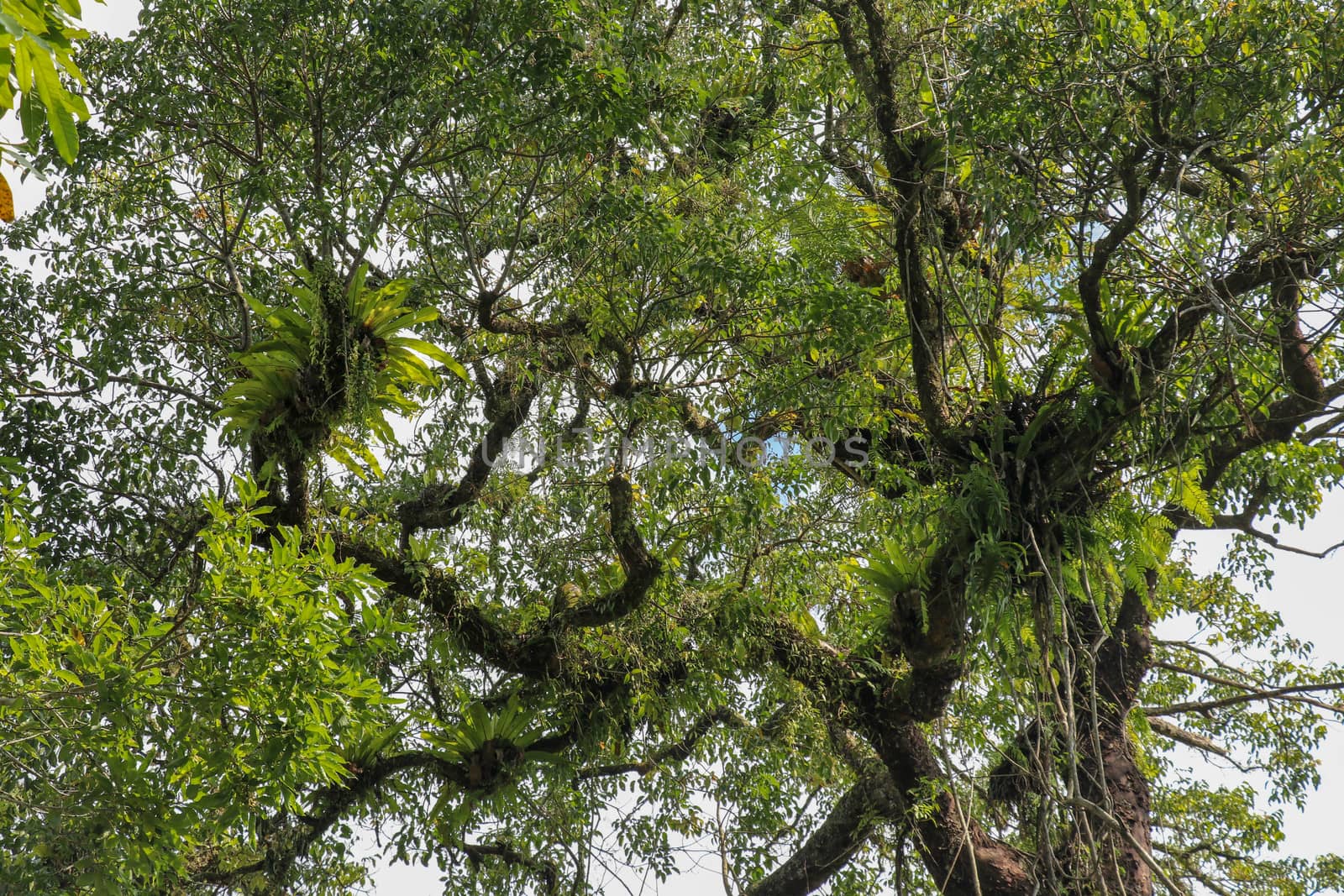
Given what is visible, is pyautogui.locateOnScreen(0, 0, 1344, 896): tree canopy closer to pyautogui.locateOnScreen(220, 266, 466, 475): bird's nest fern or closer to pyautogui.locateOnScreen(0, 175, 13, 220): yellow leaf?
pyautogui.locateOnScreen(220, 266, 466, 475): bird's nest fern

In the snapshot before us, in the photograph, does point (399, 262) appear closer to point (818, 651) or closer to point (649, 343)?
point (649, 343)

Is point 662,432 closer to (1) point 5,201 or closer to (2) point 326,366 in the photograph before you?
(2) point 326,366

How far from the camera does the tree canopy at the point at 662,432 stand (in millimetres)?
3525

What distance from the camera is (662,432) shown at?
4.85 meters

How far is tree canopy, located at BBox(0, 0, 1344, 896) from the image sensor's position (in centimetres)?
353

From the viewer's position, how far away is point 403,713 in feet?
19.1

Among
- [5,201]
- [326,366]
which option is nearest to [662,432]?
[326,366]

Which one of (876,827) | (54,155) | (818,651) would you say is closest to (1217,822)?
(876,827)

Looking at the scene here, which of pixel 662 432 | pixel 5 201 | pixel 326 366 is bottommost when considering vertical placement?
pixel 5 201

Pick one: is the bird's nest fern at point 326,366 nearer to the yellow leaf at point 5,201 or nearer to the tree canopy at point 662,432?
the tree canopy at point 662,432

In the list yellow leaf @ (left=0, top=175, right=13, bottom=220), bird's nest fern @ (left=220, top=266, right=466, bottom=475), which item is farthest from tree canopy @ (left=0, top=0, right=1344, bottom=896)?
yellow leaf @ (left=0, top=175, right=13, bottom=220)

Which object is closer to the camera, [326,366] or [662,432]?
[326,366]

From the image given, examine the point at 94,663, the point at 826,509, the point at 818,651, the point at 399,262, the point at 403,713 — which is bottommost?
the point at 94,663

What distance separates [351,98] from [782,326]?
6.65ft
